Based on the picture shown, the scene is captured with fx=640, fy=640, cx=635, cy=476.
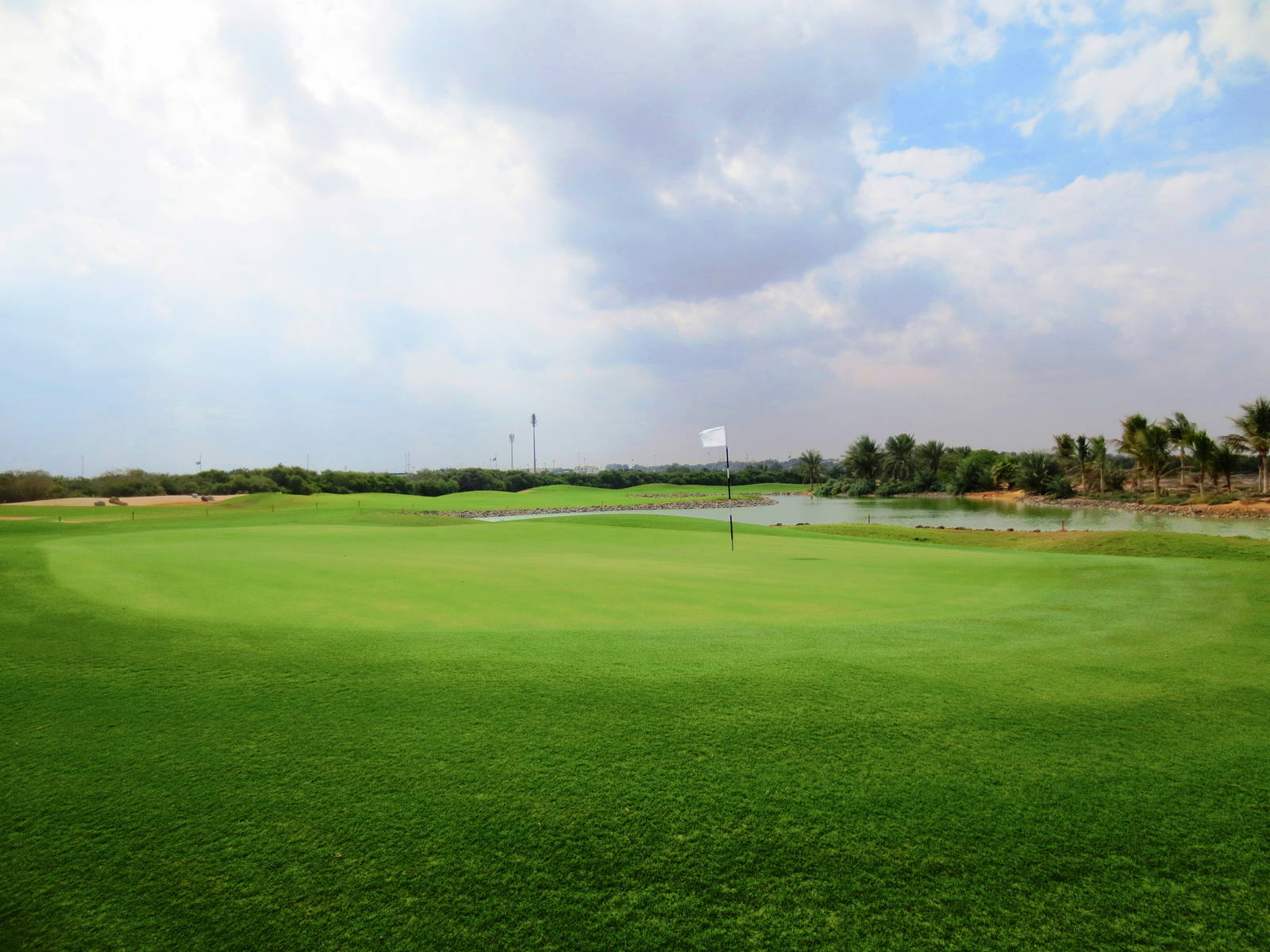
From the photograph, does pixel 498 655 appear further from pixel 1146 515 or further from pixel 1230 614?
pixel 1146 515

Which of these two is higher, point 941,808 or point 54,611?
point 54,611

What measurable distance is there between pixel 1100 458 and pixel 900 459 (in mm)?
28134

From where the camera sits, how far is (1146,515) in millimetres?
48906

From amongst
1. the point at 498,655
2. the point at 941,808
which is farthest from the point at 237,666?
the point at 941,808

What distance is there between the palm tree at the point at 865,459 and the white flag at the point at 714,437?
82.2 metres

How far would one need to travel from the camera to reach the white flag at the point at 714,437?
17.9 metres

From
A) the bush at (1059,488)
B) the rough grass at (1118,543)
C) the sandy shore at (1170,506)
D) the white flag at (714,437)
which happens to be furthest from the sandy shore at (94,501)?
the bush at (1059,488)

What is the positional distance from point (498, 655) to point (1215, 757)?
A: 16.6 feet

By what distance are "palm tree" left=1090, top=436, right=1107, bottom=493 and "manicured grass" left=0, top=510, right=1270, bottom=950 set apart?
69598mm

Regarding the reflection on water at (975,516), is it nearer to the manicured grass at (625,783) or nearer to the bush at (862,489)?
the bush at (862,489)

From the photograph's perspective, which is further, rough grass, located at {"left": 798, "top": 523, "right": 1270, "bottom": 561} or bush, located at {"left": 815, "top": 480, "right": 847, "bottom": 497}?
bush, located at {"left": 815, "top": 480, "right": 847, "bottom": 497}

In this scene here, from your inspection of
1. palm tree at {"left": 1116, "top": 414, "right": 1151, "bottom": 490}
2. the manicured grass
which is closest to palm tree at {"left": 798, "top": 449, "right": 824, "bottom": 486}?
palm tree at {"left": 1116, "top": 414, "right": 1151, "bottom": 490}

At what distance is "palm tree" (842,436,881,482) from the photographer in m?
94.6

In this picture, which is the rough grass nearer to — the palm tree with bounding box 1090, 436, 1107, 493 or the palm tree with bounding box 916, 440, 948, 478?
the palm tree with bounding box 1090, 436, 1107, 493
